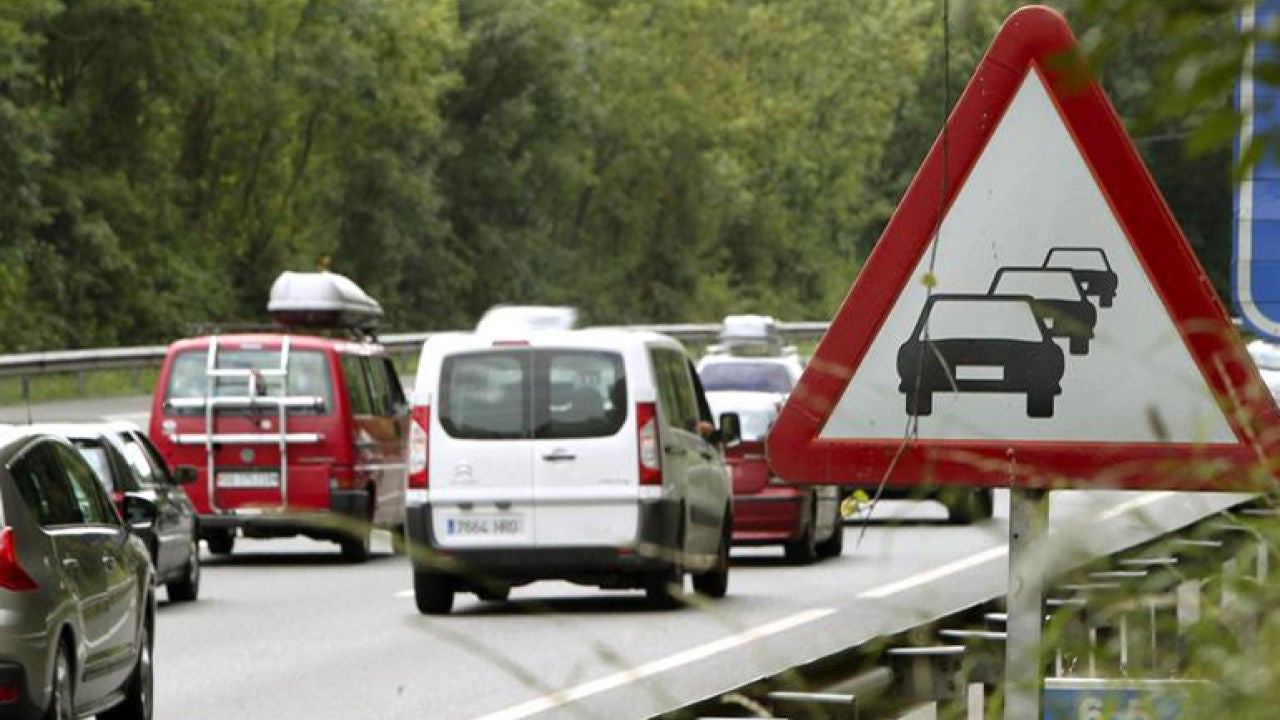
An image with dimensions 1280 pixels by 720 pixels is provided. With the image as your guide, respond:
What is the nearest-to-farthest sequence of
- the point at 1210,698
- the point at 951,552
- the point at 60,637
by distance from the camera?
the point at 1210,698, the point at 60,637, the point at 951,552

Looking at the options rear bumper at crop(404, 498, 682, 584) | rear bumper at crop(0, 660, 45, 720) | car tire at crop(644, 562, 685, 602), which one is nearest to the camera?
rear bumper at crop(0, 660, 45, 720)

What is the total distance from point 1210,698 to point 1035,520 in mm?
1377

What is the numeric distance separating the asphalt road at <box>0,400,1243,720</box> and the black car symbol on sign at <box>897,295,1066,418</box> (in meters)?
3.61

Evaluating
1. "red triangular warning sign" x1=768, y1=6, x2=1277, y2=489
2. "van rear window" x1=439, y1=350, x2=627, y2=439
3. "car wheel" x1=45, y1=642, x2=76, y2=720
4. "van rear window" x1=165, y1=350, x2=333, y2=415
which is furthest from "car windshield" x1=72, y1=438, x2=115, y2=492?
"red triangular warning sign" x1=768, y1=6, x2=1277, y2=489

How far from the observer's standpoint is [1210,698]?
3.04 m

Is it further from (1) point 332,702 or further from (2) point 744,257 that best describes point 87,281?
(1) point 332,702

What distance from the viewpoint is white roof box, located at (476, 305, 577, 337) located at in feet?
71.7

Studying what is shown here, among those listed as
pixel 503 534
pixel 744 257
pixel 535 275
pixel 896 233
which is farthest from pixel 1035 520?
pixel 744 257

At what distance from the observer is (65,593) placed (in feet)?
39.2

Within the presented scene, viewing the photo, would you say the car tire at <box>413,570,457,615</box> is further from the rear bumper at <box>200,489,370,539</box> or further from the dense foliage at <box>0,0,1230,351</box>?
the dense foliage at <box>0,0,1230,351</box>

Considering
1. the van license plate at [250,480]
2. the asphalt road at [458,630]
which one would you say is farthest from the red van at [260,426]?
the asphalt road at [458,630]

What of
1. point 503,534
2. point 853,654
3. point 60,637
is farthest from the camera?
point 503,534

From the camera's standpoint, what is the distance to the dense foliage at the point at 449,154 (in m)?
66.4

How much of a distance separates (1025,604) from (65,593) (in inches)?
322
